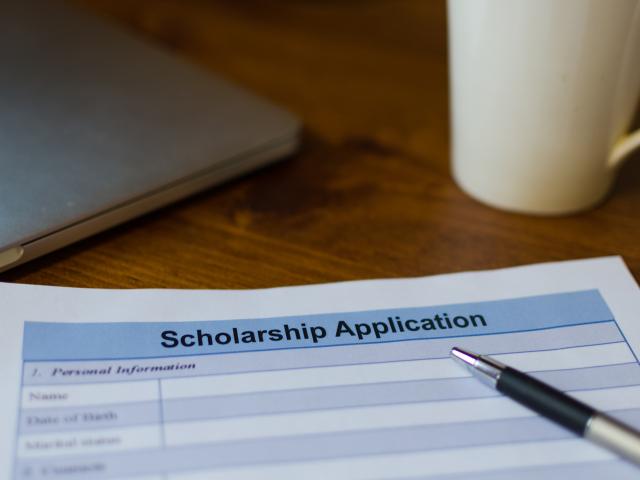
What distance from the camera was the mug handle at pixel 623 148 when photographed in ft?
1.68

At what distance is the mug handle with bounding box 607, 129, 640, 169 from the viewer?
0.51 meters

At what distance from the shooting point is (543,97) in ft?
1.60

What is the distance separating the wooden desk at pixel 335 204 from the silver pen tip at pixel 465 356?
0.27 feet

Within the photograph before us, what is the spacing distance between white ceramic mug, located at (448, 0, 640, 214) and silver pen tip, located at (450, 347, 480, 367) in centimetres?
15

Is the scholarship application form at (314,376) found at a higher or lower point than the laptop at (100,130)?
lower

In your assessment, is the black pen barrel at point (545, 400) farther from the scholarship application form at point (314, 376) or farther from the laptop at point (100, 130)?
the laptop at point (100, 130)

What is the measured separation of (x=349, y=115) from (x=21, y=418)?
1.23 feet

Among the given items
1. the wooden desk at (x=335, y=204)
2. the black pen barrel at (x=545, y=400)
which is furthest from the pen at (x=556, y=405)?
the wooden desk at (x=335, y=204)

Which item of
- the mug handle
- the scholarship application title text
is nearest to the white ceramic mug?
the mug handle

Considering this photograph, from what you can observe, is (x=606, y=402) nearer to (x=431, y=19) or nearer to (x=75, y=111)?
(x=75, y=111)

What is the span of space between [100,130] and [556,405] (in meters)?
0.33

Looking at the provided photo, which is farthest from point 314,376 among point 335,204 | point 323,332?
point 335,204

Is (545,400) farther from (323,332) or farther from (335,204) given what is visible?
(335,204)

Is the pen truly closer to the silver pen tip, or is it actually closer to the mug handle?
the silver pen tip
